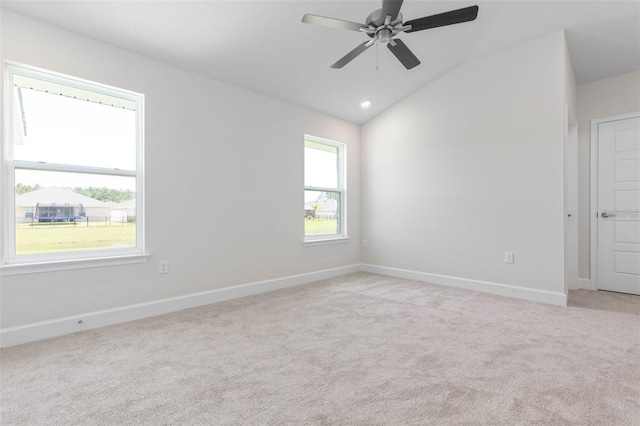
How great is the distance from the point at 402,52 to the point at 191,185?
234 cm

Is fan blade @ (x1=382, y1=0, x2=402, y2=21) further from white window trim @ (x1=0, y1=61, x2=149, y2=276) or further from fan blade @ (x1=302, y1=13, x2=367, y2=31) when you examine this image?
white window trim @ (x1=0, y1=61, x2=149, y2=276)

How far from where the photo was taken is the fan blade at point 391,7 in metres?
2.06

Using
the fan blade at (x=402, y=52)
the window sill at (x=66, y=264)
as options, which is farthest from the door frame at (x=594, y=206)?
the window sill at (x=66, y=264)

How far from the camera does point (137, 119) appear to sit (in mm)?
3035

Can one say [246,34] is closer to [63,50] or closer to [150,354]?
[63,50]

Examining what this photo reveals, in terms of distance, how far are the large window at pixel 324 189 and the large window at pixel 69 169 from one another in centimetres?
223

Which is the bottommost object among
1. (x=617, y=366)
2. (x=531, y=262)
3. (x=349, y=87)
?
(x=617, y=366)

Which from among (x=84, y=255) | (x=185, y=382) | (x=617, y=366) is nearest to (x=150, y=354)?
(x=185, y=382)

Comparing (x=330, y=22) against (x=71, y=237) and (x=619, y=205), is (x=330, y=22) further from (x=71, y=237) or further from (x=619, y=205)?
(x=619, y=205)

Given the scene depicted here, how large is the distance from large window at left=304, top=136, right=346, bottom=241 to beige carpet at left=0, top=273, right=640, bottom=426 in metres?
1.82

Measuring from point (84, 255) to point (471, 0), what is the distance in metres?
4.01

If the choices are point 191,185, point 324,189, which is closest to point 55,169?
point 191,185

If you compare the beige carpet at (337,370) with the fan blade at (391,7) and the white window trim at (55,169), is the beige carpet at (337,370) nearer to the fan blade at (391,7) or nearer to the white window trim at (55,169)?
the white window trim at (55,169)

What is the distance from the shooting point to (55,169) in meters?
2.59
